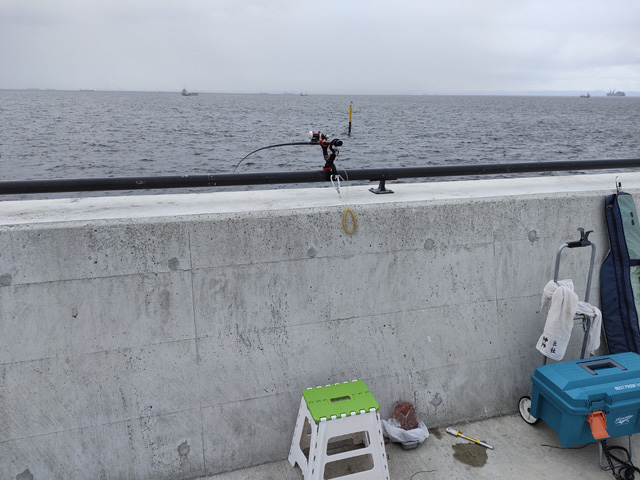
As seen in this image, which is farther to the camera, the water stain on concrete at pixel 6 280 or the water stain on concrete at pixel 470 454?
the water stain on concrete at pixel 470 454

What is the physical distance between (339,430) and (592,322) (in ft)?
7.38

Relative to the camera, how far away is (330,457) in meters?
3.11

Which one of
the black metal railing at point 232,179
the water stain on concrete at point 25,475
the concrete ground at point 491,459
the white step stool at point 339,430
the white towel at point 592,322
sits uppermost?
the black metal railing at point 232,179

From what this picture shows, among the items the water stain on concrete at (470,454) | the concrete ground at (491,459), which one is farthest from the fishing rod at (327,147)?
the water stain on concrete at (470,454)

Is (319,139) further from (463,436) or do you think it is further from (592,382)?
(592,382)

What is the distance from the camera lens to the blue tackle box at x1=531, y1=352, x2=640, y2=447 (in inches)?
133

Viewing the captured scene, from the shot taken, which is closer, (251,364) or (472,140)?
(251,364)

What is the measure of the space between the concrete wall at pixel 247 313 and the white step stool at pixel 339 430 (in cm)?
22

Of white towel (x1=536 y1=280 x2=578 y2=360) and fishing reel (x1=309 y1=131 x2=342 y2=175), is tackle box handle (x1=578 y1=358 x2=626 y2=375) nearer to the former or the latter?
white towel (x1=536 y1=280 x2=578 y2=360)

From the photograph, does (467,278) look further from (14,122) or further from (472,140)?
(14,122)

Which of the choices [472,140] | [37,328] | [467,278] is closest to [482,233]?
[467,278]

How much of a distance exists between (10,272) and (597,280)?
4520 mm

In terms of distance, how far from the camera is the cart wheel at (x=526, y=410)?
395 cm

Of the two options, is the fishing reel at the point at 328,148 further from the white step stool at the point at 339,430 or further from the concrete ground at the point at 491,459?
the concrete ground at the point at 491,459
